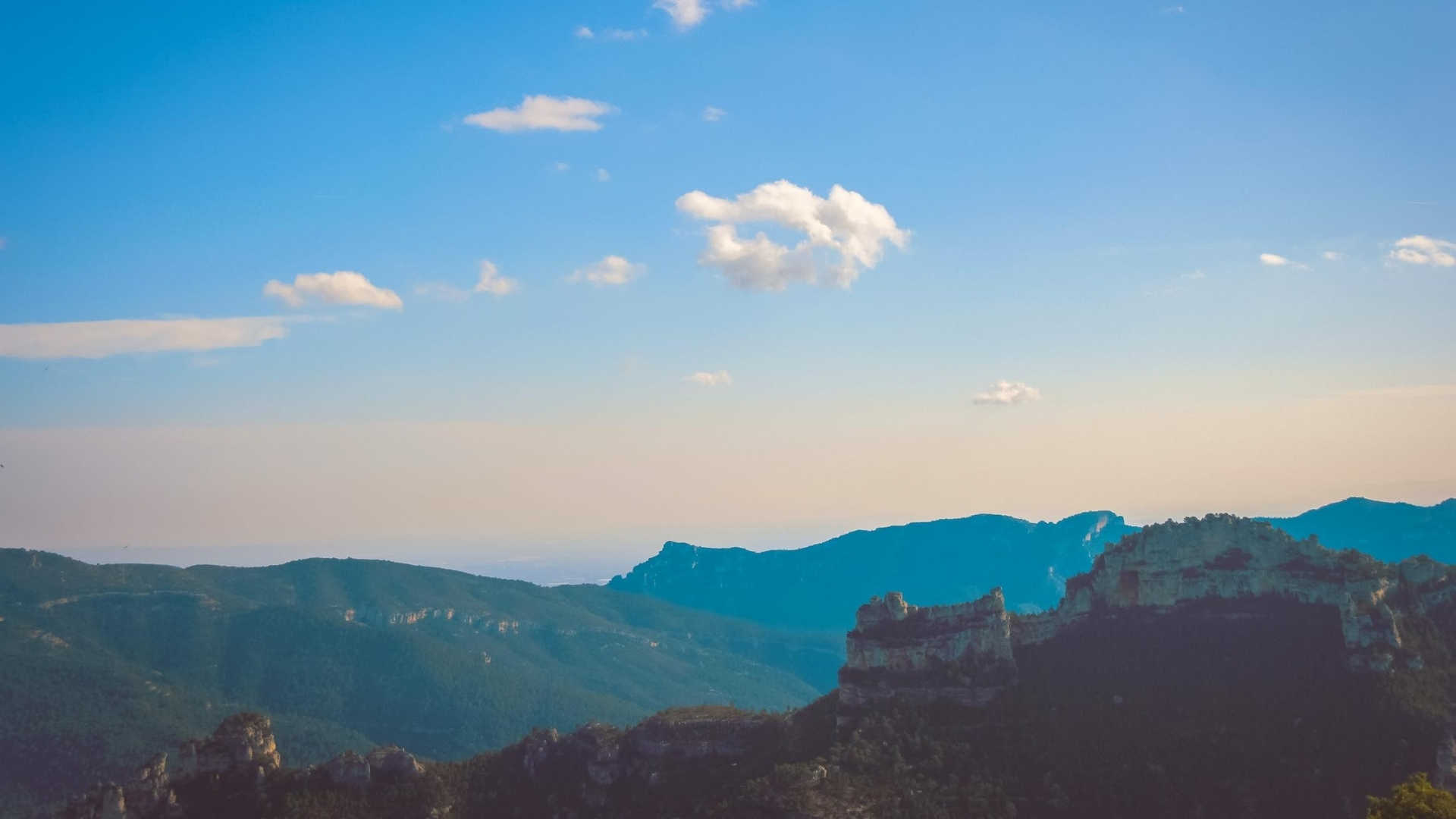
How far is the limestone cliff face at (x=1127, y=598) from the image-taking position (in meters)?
111

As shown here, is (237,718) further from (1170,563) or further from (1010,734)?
(1170,563)

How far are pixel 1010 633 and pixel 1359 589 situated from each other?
31.9 meters

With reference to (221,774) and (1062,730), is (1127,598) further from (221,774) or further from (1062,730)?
(221,774)

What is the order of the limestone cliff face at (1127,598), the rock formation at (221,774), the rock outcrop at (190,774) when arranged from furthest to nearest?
1. the rock formation at (221,774)
2. the rock outcrop at (190,774)
3. the limestone cliff face at (1127,598)

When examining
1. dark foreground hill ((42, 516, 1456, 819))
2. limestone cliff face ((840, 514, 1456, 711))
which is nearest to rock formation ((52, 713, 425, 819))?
dark foreground hill ((42, 516, 1456, 819))

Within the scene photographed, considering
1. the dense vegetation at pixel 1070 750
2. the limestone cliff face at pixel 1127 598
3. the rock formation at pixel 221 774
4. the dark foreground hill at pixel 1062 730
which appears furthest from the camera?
the rock formation at pixel 221 774

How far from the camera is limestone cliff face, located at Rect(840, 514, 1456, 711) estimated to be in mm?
111250

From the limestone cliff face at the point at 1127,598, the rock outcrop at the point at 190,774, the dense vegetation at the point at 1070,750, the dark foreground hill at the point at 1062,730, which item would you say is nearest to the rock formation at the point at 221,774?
the rock outcrop at the point at 190,774

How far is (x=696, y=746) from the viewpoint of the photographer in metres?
120

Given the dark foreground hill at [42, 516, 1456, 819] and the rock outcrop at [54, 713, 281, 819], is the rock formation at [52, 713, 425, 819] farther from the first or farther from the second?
the dark foreground hill at [42, 516, 1456, 819]

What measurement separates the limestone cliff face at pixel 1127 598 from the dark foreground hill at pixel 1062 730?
0.62 ft

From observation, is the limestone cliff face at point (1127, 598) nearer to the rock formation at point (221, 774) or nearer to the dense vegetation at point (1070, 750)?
the dense vegetation at point (1070, 750)

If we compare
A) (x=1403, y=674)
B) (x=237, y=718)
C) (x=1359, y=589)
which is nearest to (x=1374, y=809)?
(x=1403, y=674)

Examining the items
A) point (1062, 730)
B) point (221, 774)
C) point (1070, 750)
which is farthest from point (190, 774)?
point (1070, 750)
